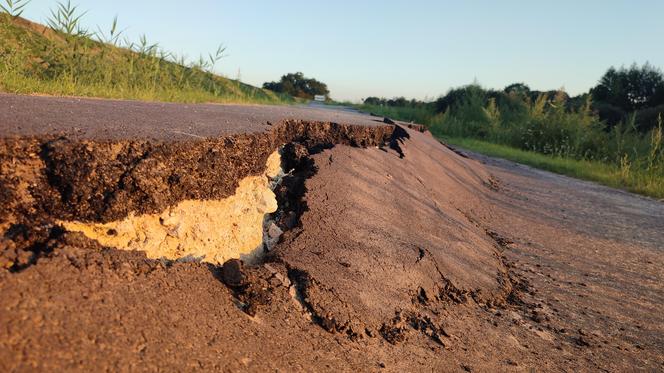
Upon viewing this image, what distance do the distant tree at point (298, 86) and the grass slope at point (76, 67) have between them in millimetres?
48450

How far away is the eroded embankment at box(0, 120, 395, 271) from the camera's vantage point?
5.81 feet

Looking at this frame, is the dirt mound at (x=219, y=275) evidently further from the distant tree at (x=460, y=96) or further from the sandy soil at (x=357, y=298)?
the distant tree at (x=460, y=96)

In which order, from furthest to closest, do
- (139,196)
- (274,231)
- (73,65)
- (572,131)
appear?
(572,131) → (73,65) → (274,231) → (139,196)

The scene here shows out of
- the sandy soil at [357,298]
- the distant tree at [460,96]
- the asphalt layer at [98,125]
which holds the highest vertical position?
the distant tree at [460,96]

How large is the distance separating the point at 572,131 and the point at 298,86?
51481mm

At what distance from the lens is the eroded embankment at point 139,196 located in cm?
177

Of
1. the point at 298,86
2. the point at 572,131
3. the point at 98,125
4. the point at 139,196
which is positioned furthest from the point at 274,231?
the point at 298,86

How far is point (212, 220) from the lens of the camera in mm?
2436

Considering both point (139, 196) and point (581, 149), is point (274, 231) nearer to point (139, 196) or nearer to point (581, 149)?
point (139, 196)

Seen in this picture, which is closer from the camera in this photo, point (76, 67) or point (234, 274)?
point (234, 274)

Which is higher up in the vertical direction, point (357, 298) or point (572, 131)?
point (572, 131)

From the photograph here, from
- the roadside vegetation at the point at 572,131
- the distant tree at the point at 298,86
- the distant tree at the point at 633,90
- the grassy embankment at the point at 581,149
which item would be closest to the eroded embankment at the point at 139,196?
the roadside vegetation at the point at 572,131

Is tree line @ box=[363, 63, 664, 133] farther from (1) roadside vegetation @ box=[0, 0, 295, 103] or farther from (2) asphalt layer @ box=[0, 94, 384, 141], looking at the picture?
(2) asphalt layer @ box=[0, 94, 384, 141]

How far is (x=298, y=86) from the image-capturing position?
Answer: 64188 millimetres
